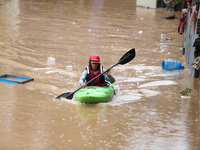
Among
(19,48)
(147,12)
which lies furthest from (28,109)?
(147,12)

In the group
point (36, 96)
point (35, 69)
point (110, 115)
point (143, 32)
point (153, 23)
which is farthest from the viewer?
point (153, 23)

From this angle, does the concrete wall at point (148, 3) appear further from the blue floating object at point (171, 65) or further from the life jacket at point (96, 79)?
the life jacket at point (96, 79)

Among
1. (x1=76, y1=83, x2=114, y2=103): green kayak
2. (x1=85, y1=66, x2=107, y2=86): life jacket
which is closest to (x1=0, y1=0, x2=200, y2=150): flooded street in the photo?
(x1=76, y1=83, x2=114, y2=103): green kayak

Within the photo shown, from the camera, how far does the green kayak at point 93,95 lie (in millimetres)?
6101

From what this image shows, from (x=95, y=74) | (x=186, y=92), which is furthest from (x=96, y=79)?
(x=186, y=92)

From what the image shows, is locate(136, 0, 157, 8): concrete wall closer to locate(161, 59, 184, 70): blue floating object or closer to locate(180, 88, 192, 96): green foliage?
locate(161, 59, 184, 70): blue floating object

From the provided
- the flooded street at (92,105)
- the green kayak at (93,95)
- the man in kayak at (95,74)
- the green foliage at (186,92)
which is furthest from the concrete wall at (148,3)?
the green kayak at (93,95)

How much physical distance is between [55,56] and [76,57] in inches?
28.6

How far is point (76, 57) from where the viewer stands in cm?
1092

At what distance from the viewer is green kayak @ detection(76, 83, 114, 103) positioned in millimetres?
6101

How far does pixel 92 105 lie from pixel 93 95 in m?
0.27

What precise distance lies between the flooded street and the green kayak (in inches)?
6.0

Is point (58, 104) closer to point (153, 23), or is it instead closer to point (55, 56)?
point (55, 56)

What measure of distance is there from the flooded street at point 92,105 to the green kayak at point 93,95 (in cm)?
15
